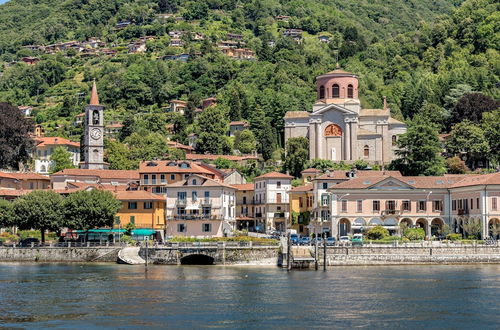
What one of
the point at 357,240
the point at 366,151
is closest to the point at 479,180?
the point at 357,240

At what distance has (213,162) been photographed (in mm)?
126875

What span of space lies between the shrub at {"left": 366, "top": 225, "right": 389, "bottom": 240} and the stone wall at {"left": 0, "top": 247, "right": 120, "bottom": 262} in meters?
22.2

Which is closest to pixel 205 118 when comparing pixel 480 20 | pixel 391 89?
pixel 391 89

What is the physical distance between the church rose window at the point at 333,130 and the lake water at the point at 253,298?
48.2 m

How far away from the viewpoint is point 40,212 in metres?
87.8

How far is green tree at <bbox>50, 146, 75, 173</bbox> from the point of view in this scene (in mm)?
132988

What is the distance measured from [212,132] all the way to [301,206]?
42.4 meters

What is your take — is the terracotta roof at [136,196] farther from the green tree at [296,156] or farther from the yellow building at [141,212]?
the green tree at [296,156]

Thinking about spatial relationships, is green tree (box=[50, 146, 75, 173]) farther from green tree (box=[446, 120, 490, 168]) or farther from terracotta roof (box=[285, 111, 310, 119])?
green tree (box=[446, 120, 490, 168])

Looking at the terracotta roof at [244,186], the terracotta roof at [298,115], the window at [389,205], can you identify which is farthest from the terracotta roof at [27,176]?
the window at [389,205]

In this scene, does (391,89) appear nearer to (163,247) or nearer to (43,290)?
(163,247)

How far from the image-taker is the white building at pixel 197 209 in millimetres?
91562

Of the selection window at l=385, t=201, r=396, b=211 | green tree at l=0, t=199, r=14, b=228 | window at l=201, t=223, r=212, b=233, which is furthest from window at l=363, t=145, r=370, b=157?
green tree at l=0, t=199, r=14, b=228

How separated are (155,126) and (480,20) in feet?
213
